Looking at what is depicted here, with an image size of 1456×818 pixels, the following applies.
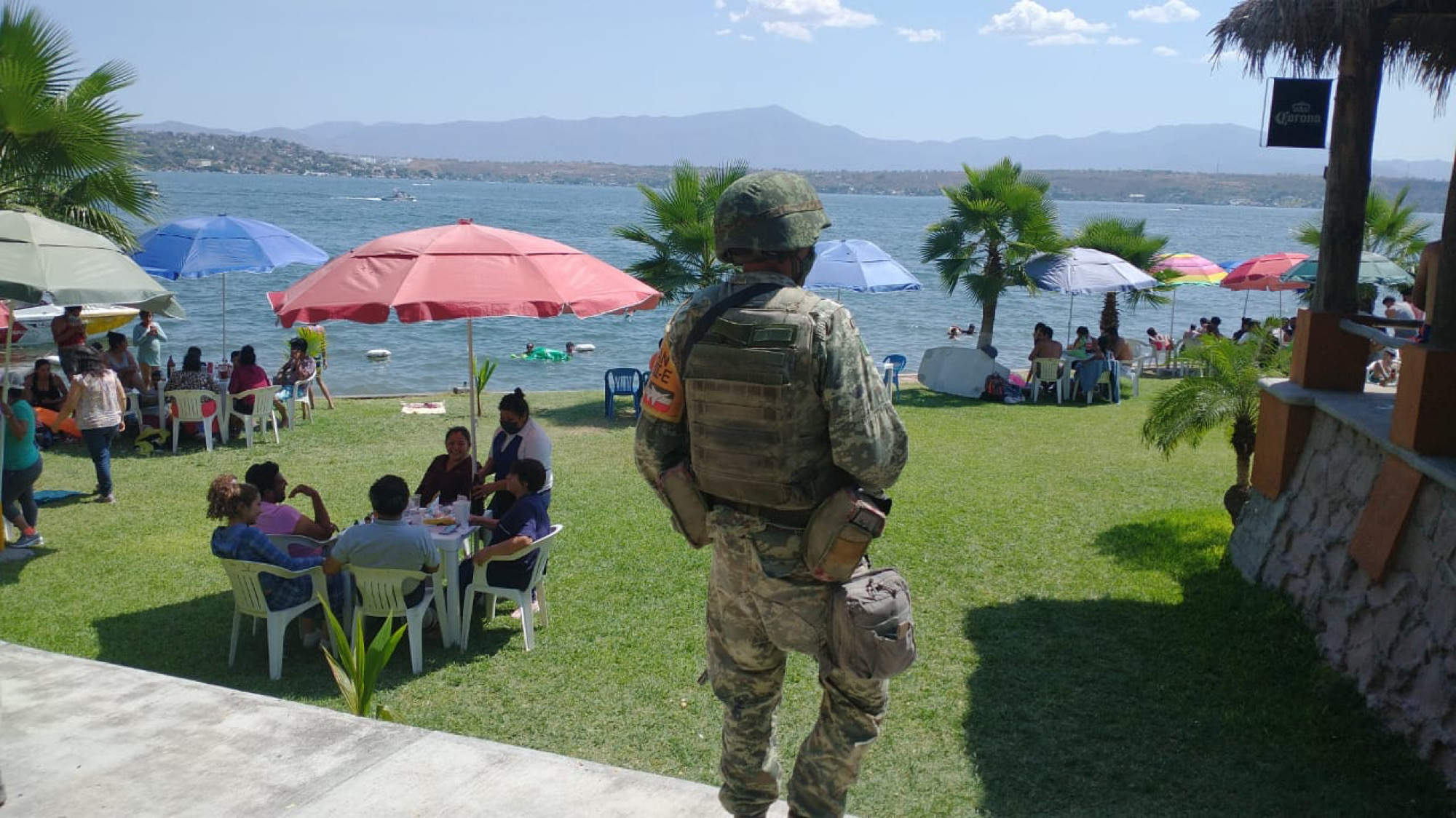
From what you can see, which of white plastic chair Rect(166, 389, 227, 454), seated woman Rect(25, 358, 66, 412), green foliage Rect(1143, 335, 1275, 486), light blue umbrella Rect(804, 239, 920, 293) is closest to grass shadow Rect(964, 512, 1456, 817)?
green foliage Rect(1143, 335, 1275, 486)

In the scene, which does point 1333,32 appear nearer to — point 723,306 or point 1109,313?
point 723,306

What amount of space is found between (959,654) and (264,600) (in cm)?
379

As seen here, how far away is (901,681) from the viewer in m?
5.82

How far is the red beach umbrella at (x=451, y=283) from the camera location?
7.09 metres

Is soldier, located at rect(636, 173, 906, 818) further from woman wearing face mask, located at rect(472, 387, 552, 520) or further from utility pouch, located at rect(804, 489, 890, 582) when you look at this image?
woman wearing face mask, located at rect(472, 387, 552, 520)

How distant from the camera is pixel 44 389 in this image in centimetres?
1252

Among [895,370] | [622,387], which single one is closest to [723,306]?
[622,387]

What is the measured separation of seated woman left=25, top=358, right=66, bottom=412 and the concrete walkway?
29.3ft

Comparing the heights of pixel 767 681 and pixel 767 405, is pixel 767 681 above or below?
below

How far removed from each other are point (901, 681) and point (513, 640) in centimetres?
229

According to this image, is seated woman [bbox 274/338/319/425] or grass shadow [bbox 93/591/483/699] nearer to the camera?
grass shadow [bbox 93/591/483/699]

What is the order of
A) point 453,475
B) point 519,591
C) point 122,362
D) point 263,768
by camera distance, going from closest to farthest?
point 263,768, point 519,591, point 453,475, point 122,362

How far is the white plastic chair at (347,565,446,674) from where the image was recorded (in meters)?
6.04

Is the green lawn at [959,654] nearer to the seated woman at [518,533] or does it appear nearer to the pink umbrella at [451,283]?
the seated woman at [518,533]
